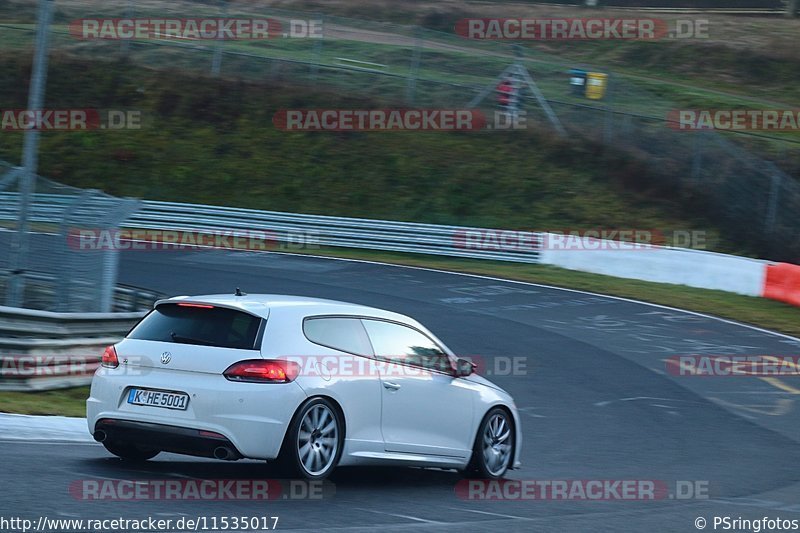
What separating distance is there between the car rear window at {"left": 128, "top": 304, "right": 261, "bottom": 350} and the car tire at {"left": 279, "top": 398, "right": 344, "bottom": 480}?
60 centimetres

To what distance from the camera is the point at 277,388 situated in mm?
7508

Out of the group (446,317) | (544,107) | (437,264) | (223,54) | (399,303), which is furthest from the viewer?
(223,54)

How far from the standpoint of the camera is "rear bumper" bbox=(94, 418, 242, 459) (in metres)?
7.47

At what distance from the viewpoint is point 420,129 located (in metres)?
37.5

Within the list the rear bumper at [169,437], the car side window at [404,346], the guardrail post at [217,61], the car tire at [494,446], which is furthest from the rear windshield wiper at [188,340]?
the guardrail post at [217,61]

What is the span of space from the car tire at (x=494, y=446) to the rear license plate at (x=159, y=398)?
2712mm

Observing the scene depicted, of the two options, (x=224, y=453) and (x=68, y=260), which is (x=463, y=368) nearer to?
(x=224, y=453)

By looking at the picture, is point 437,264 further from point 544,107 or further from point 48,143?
point 48,143

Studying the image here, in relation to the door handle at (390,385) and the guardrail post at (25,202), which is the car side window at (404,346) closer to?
the door handle at (390,385)

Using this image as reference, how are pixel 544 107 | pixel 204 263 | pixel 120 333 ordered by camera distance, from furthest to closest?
pixel 544 107 → pixel 204 263 → pixel 120 333

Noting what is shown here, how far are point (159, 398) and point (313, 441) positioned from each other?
110 centimetres

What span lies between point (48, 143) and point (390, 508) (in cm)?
3198

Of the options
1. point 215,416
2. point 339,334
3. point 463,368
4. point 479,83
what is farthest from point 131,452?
point 479,83

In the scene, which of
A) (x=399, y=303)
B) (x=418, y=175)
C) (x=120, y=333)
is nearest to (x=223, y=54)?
(x=418, y=175)
